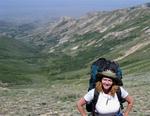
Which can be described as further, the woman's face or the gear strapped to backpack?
the gear strapped to backpack

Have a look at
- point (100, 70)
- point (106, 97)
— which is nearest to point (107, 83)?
point (106, 97)

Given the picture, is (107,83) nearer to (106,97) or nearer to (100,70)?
(106,97)

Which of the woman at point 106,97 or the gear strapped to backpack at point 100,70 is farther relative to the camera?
the gear strapped to backpack at point 100,70

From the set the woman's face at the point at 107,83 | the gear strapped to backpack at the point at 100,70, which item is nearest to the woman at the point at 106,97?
the woman's face at the point at 107,83

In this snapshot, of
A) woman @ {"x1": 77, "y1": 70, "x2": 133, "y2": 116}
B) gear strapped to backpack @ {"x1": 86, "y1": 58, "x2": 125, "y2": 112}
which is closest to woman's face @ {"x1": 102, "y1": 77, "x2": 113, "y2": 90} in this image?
woman @ {"x1": 77, "y1": 70, "x2": 133, "y2": 116}

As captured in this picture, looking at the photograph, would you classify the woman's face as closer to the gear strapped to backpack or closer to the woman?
the woman

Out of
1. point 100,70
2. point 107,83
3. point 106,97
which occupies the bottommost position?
point 106,97

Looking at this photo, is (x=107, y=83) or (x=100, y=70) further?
(x=100, y=70)

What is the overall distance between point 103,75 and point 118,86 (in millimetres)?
608

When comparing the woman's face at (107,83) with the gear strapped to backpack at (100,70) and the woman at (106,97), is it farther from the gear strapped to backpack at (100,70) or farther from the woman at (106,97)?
the gear strapped to backpack at (100,70)

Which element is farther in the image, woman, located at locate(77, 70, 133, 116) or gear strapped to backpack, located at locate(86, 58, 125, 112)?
gear strapped to backpack, located at locate(86, 58, 125, 112)

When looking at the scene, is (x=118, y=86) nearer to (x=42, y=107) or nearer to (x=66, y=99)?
(x=42, y=107)

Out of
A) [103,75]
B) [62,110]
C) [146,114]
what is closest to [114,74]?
[103,75]

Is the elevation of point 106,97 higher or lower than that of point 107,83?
lower
